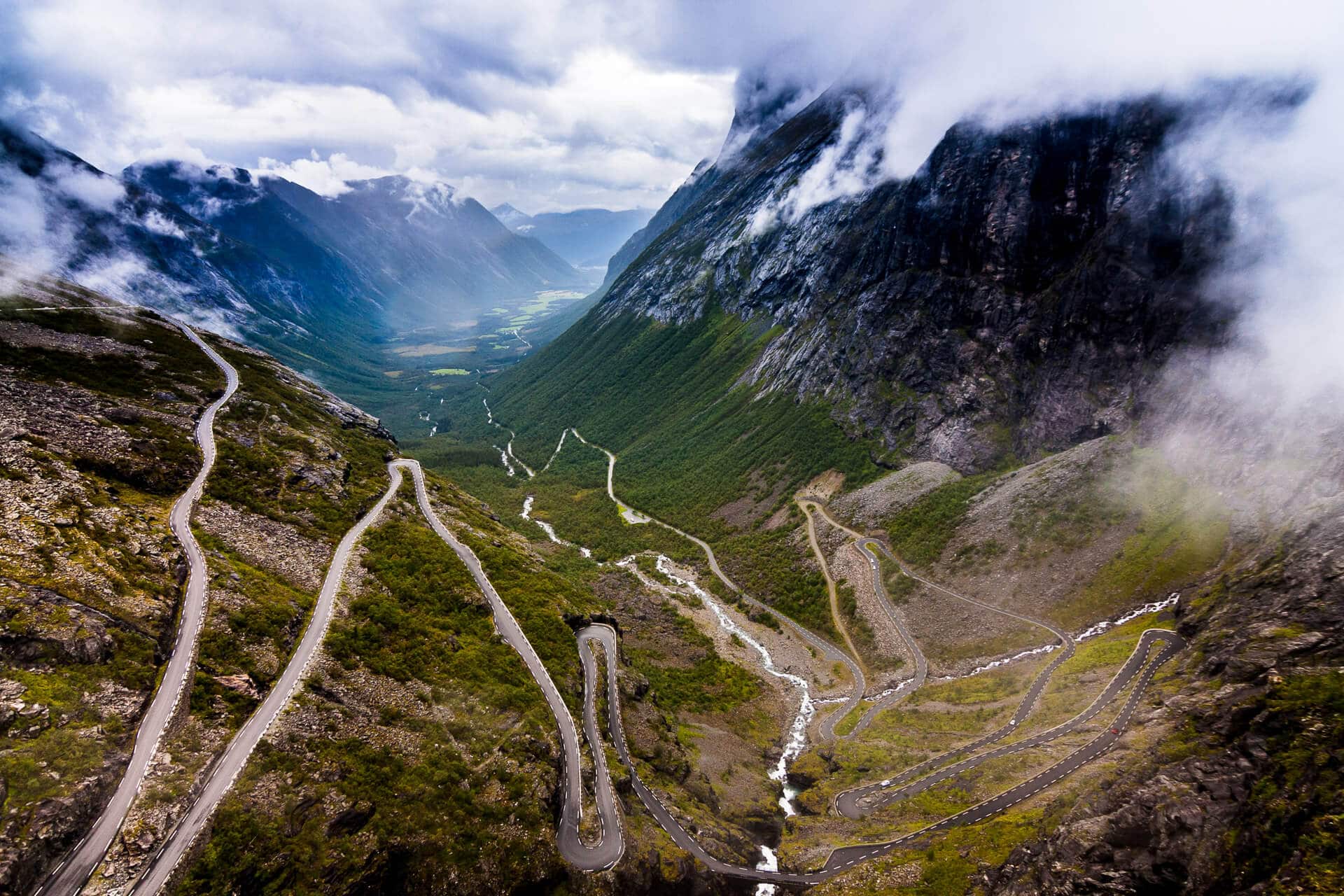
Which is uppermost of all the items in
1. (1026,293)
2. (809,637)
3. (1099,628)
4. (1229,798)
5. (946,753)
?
(1026,293)

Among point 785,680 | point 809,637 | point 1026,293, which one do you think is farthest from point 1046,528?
point 1026,293

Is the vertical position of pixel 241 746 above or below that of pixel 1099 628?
below

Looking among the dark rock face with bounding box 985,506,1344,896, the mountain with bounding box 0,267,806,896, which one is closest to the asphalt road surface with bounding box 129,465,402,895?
the mountain with bounding box 0,267,806,896

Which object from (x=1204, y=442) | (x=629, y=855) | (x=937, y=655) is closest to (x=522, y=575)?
(x=629, y=855)

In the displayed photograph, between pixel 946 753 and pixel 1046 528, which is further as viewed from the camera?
pixel 1046 528

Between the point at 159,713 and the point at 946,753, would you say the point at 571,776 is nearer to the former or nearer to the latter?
the point at 159,713
